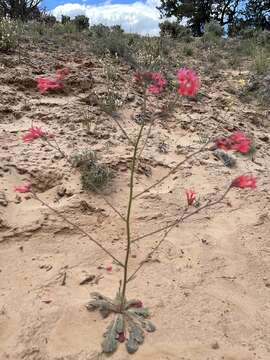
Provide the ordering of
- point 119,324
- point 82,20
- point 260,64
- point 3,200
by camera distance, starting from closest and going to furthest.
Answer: point 119,324 → point 3,200 → point 260,64 → point 82,20

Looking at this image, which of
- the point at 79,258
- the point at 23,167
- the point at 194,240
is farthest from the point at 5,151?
the point at 194,240

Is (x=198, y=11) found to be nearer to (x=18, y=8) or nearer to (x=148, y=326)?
(x=18, y=8)

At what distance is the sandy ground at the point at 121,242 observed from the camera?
2.60 m

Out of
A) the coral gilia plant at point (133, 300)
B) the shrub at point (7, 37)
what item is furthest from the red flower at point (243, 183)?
the shrub at point (7, 37)

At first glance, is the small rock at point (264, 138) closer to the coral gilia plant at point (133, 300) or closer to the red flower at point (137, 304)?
the coral gilia plant at point (133, 300)

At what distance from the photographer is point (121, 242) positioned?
3.45 m

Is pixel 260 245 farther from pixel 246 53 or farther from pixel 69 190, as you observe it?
pixel 246 53

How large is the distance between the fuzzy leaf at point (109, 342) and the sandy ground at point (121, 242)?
0.04 meters

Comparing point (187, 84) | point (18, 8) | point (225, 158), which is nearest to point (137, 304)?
point (187, 84)

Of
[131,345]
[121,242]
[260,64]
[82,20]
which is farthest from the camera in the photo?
[82,20]

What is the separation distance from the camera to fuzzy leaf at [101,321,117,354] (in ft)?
8.07

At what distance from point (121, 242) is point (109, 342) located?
105 centimetres

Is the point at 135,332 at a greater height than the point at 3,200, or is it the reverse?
the point at 3,200

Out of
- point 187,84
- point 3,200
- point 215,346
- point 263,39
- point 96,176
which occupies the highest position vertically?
point 187,84
